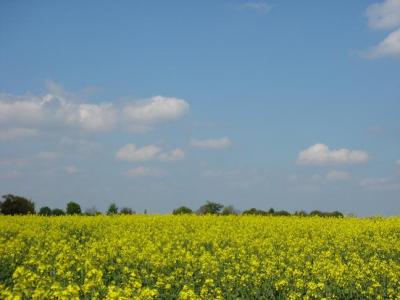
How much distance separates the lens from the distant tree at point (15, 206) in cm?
3575

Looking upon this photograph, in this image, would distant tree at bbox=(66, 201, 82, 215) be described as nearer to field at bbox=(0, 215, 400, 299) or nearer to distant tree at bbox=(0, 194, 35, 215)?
distant tree at bbox=(0, 194, 35, 215)

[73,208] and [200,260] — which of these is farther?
[73,208]

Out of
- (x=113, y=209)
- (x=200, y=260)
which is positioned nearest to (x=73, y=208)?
(x=113, y=209)

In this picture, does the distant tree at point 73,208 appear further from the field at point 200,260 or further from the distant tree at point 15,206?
the field at point 200,260

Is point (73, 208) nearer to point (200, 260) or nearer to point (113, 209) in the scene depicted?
point (113, 209)

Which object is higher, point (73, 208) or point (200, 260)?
point (73, 208)

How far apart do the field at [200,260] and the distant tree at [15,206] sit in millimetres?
8493

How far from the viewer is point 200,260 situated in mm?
15688

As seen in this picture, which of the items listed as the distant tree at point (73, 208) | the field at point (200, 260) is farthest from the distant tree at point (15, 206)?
the field at point (200, 260)

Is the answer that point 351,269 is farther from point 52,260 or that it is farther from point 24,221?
point 24,221

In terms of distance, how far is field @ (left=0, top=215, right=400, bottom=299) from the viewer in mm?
12594

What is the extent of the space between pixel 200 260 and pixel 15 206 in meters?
→ 23.2

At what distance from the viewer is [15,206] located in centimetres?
3575

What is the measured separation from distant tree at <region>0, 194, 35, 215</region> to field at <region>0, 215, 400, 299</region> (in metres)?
8.49
